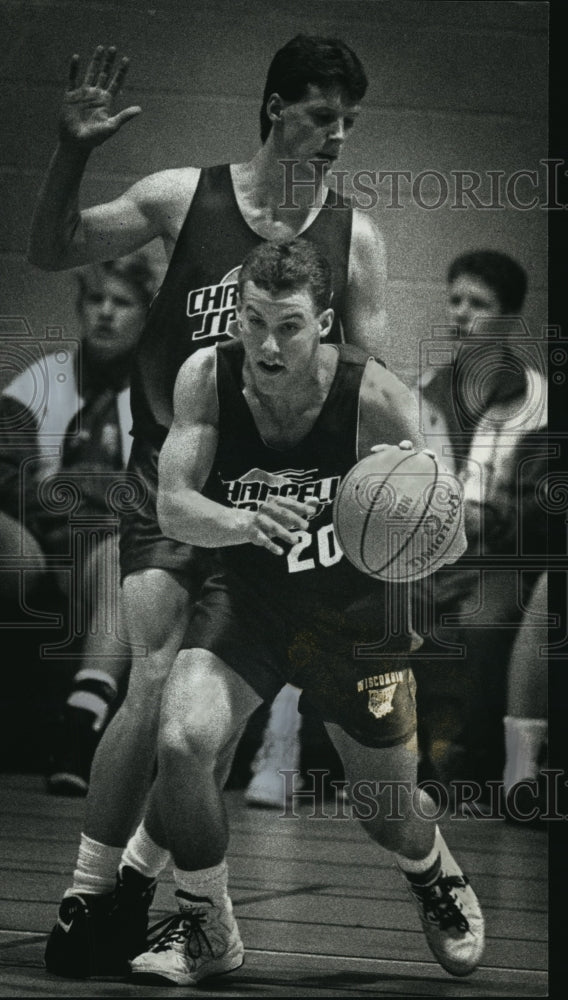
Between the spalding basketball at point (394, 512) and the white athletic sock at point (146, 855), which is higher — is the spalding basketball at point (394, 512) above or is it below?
above

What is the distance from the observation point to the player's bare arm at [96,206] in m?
2.85

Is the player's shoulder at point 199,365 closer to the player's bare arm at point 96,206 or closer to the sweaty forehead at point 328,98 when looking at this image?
the player's bare arm at point 96,206

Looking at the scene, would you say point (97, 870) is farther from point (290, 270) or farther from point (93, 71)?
point (93, 71)

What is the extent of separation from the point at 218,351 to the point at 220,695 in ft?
2.57

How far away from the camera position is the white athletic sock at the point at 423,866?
276 cm

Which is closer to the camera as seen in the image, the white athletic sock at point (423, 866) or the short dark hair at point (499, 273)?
the white athletic sock at point (423, 866)

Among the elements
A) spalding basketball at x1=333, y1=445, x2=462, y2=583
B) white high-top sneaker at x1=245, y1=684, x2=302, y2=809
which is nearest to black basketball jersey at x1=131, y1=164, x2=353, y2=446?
spalding basketball at x1=333, y1=445, x2=462, y2=583

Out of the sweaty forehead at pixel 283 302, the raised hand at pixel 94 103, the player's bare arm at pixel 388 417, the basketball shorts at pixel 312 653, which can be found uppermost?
the raised hand at pixel 94 103

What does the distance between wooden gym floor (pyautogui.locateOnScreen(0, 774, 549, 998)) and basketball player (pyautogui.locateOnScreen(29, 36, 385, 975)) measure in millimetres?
132

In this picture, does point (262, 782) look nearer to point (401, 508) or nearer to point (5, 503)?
point (401, 508)

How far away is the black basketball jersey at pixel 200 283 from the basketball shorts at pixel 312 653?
1.39ft

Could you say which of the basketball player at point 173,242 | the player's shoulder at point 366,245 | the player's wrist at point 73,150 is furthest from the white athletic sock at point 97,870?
the player's wrist at point 73,150

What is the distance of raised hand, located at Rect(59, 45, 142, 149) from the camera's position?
2852mm

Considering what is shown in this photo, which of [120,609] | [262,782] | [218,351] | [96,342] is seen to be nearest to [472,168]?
[218,351]
